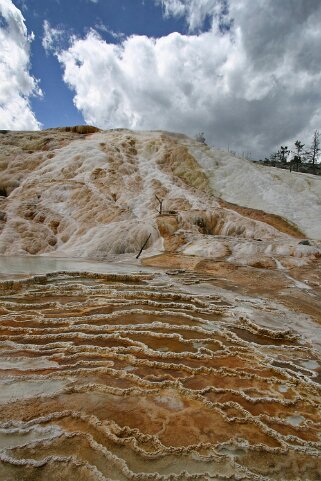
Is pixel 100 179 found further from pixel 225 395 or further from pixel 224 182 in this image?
pixel 225 395

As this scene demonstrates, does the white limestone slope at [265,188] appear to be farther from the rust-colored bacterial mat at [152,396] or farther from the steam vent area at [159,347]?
the rust-colored bacterial mat at [152,396]

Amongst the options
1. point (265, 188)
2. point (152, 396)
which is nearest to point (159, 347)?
point (152, 396)

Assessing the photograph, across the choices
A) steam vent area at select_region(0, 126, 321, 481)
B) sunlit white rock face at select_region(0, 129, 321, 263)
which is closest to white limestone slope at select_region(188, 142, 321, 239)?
sunlit white rock face at select_region(0, 129, 321, 263)

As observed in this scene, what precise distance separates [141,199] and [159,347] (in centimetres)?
1558

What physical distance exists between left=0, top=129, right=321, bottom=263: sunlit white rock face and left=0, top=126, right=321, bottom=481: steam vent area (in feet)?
0.49

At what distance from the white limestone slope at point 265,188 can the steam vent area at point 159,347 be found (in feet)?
4.32

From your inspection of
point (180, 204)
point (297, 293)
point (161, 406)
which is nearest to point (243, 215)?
point (180, 204)

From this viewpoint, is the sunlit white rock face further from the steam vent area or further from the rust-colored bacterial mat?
the rust-colored bacterial mat

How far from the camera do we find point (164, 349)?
5652 millimetres

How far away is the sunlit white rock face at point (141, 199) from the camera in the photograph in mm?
16109

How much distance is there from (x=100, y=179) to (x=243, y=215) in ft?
30.6

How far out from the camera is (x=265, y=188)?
23.1m

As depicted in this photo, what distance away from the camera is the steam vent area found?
3.25 meters

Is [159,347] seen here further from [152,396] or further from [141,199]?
[141,199]
